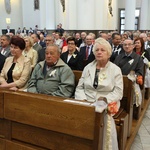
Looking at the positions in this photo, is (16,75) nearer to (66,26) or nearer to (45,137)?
(45,137)

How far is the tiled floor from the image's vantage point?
313 cm

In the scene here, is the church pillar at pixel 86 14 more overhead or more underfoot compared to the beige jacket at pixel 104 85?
more overhead

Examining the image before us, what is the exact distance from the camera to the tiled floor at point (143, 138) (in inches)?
123

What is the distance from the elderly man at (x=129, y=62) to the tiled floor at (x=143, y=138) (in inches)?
34.3

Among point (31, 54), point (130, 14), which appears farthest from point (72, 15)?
point (31, 54)

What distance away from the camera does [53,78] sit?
3.04 metres

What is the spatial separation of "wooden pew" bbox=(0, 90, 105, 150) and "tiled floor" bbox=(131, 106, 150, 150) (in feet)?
4.48

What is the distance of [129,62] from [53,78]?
151 cm

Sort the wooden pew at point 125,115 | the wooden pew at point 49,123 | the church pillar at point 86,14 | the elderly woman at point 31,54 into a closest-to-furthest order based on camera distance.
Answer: the wooden pew at point 49,123 → the wooden pew at point 125,115 → the elderly woman at point 31,54 → the church pillar at point 86,14

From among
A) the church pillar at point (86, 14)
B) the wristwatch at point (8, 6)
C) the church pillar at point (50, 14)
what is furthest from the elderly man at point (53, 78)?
the wristwatch at point (8, 6)

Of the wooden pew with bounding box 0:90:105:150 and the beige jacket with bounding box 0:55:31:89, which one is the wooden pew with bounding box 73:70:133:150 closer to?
the wooden pew with bounding box 0:90:105:150

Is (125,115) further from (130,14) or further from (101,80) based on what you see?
(130,14)

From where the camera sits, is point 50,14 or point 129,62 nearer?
point 129,62

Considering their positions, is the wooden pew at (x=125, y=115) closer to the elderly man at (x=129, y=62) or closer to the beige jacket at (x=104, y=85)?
the beige jacket at (x=104, y=85)
